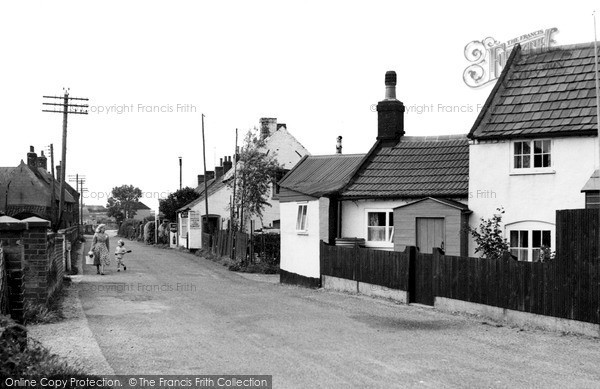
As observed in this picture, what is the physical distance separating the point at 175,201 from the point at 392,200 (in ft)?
155

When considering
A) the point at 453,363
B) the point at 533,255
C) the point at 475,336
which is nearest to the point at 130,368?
the point at 453,363

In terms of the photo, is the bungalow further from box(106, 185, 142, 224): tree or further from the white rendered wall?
box(106, 185, 142, 224): tree

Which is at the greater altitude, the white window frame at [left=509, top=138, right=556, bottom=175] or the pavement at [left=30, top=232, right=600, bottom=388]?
the white window frame at [left=509, top=138, right=556, bottom=175]

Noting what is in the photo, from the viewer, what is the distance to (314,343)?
11.6 metres

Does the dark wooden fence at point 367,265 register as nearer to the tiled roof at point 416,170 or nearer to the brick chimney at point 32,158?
the tiled roof at point 416,170

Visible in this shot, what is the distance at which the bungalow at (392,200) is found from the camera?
2152 centimetres

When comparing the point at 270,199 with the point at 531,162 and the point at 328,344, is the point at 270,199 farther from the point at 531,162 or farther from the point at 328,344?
the point at 328,344

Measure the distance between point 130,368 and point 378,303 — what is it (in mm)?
9824

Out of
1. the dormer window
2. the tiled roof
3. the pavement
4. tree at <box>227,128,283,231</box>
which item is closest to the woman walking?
the pavement

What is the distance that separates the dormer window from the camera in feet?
63.3

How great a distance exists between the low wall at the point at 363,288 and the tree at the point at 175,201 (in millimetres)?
45646

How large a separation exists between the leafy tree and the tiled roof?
1.84 metres

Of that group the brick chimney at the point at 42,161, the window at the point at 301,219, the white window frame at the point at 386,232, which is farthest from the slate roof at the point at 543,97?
the brick chimney at the point at 42,161

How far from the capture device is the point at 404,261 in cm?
1839
